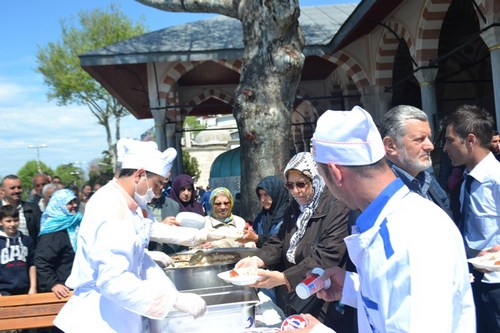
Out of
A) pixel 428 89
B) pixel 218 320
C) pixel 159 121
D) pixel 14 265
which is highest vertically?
pixel 428 89

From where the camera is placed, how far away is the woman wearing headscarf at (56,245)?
178 inches

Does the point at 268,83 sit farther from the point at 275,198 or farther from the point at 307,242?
the point at 307,242

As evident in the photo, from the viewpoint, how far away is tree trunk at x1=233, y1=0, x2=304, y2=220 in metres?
5.89

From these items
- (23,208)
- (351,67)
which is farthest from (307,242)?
(351,67)

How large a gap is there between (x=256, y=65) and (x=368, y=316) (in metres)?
4.88

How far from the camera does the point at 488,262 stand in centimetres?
232

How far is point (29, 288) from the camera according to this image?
4754 millimetres

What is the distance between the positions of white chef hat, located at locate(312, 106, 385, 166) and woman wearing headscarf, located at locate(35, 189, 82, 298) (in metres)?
3.56

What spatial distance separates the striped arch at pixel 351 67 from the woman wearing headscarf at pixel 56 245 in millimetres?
8578

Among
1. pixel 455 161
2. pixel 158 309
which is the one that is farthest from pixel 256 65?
pixel 158 309

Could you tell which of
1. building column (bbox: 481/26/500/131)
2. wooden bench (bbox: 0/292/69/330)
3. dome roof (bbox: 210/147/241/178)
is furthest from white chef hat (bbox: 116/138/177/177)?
dome roof (bbox: 210/147/241/178)

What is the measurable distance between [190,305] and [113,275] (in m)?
0.35

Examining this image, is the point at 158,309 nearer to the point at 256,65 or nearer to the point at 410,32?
the point at 256,65

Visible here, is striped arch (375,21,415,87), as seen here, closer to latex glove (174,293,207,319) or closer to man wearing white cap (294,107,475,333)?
latex glove (174,293,207,319)
